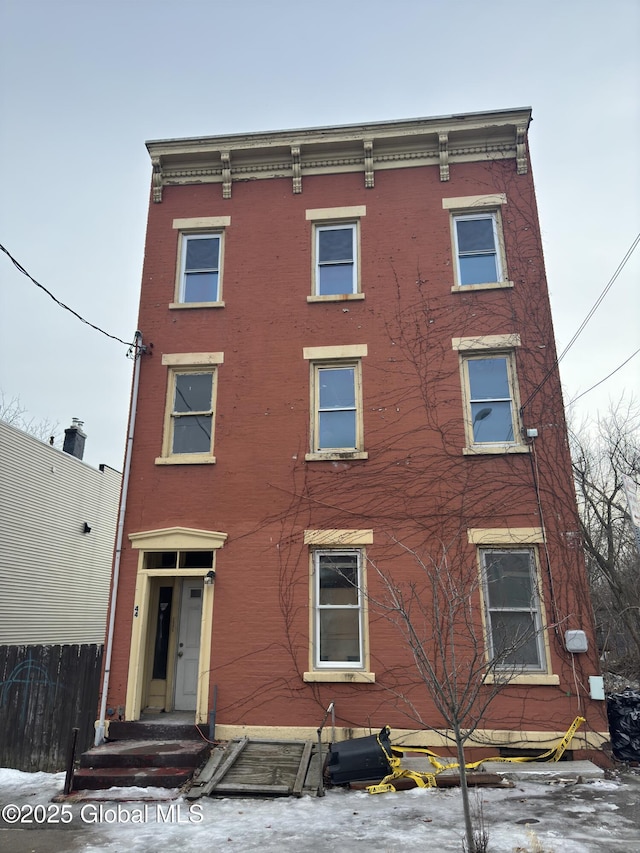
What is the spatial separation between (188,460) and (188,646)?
3597mm

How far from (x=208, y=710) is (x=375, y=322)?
776cm

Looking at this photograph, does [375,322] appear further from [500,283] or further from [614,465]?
[614,465]

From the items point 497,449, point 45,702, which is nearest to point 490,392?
point 497,449

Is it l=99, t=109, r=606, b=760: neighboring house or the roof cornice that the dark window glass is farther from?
the roof cornice

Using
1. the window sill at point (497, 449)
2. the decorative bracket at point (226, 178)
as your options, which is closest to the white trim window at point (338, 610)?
the window sill at point (497, 449)

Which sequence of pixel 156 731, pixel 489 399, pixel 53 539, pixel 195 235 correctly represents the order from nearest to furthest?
1. pixel 156 731
2. pixel 489 399
3. pixel 195 235
4. pixel 53 539

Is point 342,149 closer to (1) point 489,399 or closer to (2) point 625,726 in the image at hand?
(1) point 489,399

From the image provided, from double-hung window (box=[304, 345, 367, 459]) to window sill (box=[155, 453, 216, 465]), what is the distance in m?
1.95

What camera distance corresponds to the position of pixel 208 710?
1000 cm

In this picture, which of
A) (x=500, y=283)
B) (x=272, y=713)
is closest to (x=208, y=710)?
(x=272, y=713)

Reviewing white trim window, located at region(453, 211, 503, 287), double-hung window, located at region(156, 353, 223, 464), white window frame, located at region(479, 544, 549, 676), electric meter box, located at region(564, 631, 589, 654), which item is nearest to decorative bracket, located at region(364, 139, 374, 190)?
white trim window, located at region(453, 211, 503, 287)

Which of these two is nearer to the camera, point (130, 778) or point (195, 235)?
point (130, 778)

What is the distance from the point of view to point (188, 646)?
11320 millimetres

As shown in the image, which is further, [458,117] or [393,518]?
[458,117]
